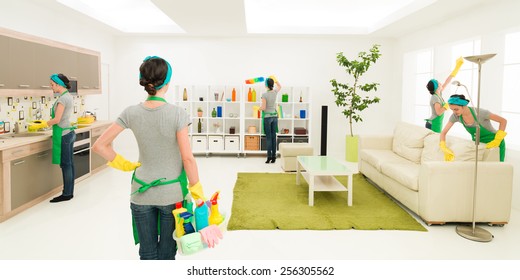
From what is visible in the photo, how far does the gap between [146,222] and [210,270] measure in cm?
101

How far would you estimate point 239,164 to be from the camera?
8.04 meters

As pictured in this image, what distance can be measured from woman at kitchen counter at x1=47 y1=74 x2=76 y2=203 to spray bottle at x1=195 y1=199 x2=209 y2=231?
A: 3.65 meters

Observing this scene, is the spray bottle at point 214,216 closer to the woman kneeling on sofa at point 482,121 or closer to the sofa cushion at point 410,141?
the woman kneeling on sofa at point 482,121

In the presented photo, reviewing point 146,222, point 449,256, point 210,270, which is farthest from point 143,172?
point 449,256

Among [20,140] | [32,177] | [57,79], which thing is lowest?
A: [32,177]

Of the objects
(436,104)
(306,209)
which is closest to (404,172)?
(306,209)

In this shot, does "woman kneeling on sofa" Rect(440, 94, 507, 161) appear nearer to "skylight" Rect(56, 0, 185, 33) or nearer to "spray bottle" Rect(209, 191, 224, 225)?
"spray bottle" Rect(209, 191, 224, 225)

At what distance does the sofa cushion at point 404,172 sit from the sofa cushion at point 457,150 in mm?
269

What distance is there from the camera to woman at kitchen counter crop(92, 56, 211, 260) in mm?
2107

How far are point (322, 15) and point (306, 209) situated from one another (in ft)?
16.4

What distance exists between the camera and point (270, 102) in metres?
8.00

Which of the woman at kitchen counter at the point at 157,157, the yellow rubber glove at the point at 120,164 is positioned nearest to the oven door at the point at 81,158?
the yellow rubber glove at the point at 120,164

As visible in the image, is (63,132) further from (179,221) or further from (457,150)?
(457,150)

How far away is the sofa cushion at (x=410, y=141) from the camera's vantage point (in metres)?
5.83
